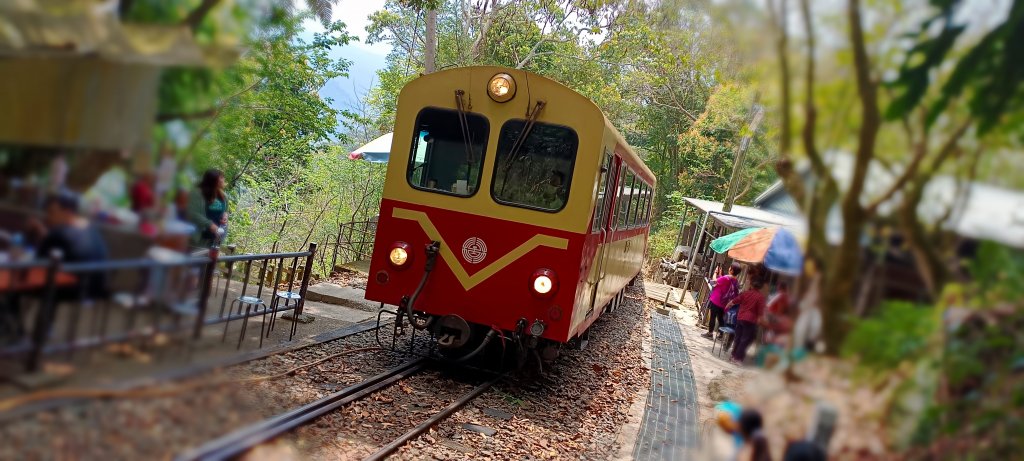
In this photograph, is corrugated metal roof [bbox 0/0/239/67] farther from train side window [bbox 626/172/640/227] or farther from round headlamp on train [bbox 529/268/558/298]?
train side window [bbox 626/172/640/227]

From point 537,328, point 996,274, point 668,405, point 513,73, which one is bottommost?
point 668,405

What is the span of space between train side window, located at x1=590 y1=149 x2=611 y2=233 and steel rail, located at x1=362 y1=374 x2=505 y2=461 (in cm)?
197

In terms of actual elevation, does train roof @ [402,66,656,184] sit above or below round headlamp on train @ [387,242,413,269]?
above

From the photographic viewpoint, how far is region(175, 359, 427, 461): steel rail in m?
1.08

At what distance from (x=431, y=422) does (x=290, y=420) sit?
1223 millimetres

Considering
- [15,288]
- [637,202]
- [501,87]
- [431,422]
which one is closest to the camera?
[15,288]

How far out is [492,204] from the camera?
Result: 289 inches

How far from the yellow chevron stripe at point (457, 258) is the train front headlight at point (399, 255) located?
0.86 feet

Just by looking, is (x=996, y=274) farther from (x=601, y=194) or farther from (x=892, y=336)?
(x=601, y=194)

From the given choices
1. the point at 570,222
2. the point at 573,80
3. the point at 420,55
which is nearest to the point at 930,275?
the point at 570,222

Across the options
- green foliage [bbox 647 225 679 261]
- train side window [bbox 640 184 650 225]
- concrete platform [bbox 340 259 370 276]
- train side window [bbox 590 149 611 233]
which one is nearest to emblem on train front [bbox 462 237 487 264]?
train side window [bbox 590 149 611 233]

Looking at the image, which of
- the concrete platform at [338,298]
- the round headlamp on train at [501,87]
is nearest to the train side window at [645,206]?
the concrete platform at [338,298]

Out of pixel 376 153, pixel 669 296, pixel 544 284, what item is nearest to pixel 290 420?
pixel 544 284

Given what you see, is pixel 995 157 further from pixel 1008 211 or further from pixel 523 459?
pixel 523 459
